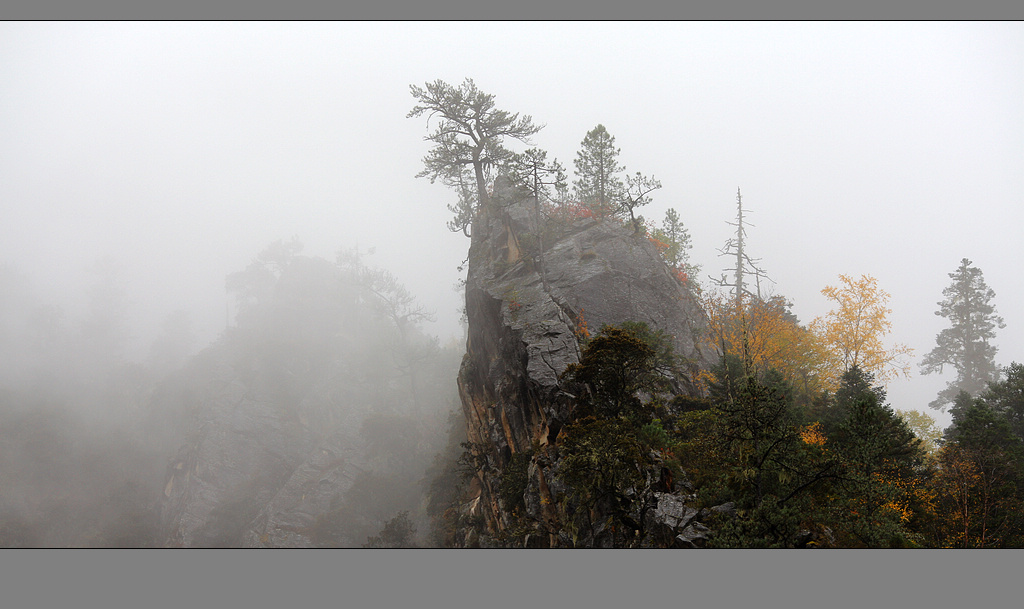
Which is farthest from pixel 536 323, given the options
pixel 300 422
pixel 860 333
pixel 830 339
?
pixel 300 422

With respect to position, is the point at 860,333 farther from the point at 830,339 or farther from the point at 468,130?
the point at 468,130

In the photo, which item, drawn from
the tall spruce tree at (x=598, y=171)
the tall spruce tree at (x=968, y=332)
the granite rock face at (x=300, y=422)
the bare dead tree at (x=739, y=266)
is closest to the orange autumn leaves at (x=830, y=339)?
the bare dead tree at (x=739, y=266)

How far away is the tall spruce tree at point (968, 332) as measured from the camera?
2694 centimetres

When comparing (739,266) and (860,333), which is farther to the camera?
(739,266)

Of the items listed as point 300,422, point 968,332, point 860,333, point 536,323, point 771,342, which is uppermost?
point 968,332

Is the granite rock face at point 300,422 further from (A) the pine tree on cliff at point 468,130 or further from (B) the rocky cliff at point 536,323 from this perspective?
(A) the pine tree on cliff at point 468,130

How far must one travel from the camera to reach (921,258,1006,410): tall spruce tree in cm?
2694

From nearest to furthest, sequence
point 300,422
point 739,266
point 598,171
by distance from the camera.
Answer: point 598,171 → point 739,266 → point 300,422

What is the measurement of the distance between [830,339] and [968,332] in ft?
47.2

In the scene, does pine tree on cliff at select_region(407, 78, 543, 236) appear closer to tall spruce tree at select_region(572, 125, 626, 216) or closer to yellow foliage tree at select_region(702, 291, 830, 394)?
tall spruce tree at select_region(572, 125, 626, 216)

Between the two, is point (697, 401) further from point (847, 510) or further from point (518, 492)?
point (518, 492)

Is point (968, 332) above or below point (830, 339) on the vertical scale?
above

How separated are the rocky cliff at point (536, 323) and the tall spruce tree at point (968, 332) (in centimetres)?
1982

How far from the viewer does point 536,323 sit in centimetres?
1953
